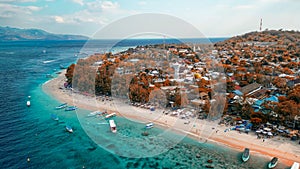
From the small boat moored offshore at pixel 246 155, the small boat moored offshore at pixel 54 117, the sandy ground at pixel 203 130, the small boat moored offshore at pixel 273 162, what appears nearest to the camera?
the small boat moored offshore at pixel 273 162

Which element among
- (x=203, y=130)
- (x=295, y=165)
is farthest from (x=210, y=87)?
(x=295, y=165)

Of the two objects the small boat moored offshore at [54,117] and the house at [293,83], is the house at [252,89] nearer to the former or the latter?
the house at [293,83]

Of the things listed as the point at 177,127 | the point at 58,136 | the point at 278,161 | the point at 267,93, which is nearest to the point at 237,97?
the point at 267,93

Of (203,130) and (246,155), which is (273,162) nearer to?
(246,155)

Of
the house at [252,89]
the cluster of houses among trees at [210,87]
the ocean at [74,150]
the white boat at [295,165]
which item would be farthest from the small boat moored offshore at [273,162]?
the house at [252,89]

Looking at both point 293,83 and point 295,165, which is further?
point 293,83

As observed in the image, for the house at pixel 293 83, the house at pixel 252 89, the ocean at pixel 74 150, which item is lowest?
the ocean at pixel 74 150

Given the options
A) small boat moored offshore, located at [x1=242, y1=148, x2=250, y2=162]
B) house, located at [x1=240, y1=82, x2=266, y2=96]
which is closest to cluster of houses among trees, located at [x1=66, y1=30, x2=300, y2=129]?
house, located at [x1=240, y1=82, x2=266, y2=96]

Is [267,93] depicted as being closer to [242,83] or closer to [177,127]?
[242,83]

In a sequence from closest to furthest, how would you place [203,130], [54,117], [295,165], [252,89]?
1. [295,165]
2. [203,130]
3. [54,117]
4. [252,89]
